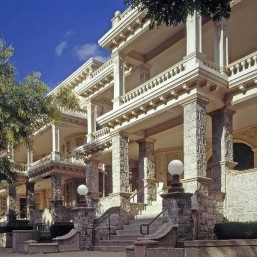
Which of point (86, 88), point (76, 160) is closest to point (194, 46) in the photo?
point (86, 88)

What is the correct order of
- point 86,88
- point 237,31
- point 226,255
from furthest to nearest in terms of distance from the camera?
1. point 86,88
2. point 237,31
3. point 226,255

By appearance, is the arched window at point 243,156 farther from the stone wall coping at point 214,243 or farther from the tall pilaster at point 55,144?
the tall pilaster at point 55,144

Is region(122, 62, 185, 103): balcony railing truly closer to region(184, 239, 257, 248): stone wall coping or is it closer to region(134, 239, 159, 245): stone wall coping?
region(134, 239, 159, 245): stone wall coping

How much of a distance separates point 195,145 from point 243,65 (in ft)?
11.5

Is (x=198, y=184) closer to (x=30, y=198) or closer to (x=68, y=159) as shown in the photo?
(x=68, y=159)

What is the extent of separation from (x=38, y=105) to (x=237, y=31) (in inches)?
394

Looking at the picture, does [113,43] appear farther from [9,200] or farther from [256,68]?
[9,200]

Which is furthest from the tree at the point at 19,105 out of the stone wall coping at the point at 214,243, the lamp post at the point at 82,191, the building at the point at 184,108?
the stone wall coping at the point at 214,243

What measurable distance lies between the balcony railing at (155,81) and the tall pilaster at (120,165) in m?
1.99

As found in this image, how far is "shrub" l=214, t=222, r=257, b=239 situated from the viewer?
13.3 meters

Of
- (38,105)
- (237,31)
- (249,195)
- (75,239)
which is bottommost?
(75,239)

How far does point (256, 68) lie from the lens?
634 inches

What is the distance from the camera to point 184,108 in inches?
689

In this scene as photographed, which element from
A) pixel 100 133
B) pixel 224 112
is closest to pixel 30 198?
pixel 100 133
